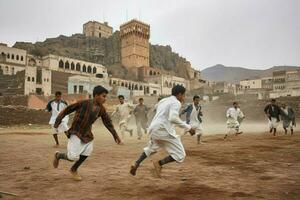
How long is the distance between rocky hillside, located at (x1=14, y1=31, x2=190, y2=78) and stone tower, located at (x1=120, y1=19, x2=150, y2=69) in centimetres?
454

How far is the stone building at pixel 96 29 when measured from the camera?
335ft

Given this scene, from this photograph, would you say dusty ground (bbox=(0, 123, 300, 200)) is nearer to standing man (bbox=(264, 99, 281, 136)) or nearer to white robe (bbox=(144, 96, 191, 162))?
white robe (bbox=(144, 96, 191, 162))

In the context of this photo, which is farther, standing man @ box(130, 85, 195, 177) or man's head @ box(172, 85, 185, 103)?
man's head @ box(172, 85, 185, 103)

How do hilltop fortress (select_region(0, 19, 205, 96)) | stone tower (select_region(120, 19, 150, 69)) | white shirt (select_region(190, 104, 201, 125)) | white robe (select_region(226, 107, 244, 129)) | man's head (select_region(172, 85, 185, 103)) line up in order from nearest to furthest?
man's head (select_region(172, 85, 185, 103)) → white shirt (select_region(190, 104, 201, 125)) → white robe (select_region(226, 107, 244, 129)) → hilltop fortress (select_region(0, 19, 205, 96)) → stone tower (select_region(120, 19, 150, 69))

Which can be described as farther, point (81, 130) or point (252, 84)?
point (252, 84)

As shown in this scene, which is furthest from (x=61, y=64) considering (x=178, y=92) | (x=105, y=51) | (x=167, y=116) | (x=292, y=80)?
(x=167, y=116)

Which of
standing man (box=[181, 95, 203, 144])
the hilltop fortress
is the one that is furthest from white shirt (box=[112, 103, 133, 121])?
the hilltop fortress

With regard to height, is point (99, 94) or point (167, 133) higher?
point (99, 94)

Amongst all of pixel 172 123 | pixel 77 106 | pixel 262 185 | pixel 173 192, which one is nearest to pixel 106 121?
pixel 77 106

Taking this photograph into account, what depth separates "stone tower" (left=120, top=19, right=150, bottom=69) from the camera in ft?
276

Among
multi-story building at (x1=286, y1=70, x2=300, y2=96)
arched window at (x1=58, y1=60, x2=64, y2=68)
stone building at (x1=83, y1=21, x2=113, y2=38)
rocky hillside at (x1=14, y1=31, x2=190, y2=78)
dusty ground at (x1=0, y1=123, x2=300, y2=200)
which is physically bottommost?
dusty ground at (x1=0, y1=123, x2=300, y2=200)

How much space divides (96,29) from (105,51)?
41.1 ft

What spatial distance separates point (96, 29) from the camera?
102375mm

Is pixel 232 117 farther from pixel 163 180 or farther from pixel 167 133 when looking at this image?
pixel 163 180
